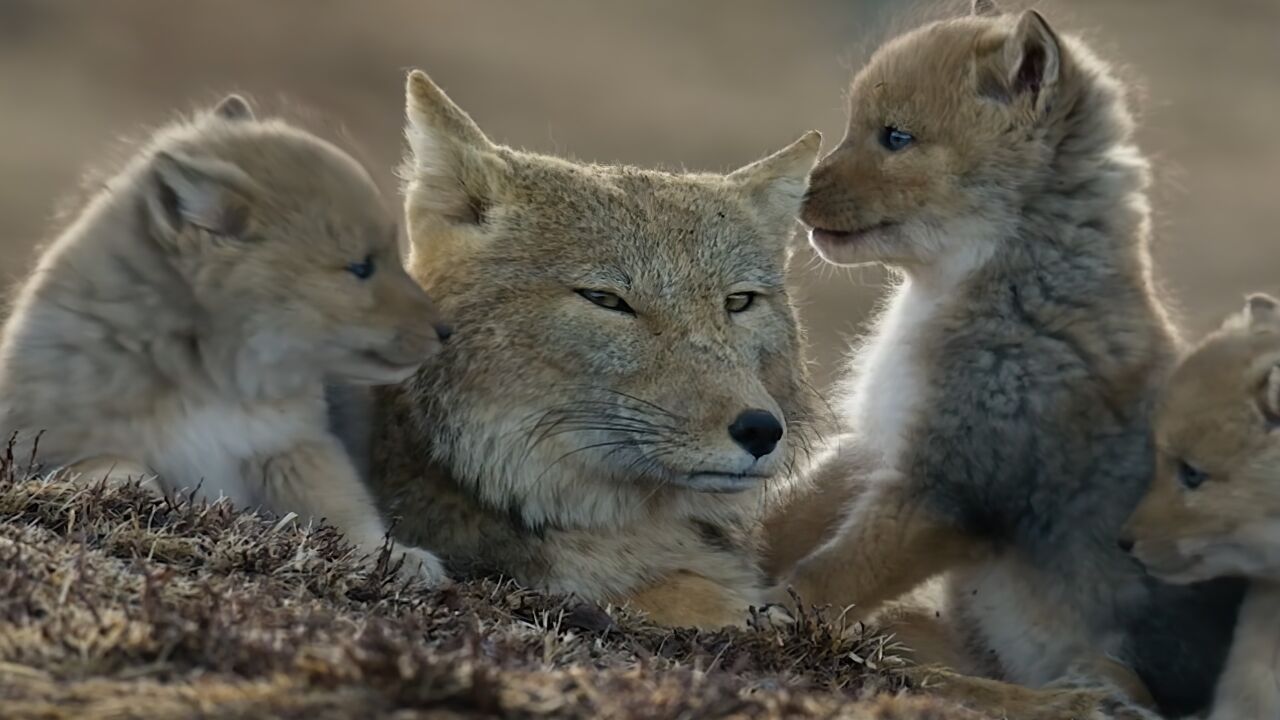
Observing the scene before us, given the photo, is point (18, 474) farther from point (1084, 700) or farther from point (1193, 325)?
point (1193, 325)

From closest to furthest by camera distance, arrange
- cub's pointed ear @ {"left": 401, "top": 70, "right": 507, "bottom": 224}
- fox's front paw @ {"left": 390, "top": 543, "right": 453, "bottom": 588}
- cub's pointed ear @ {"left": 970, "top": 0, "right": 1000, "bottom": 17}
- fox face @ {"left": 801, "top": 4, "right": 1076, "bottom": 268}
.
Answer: fox's front paw @ {"left": 390, "top": 543, "right": 453, "bottom": 588}, cub's pointed ear @ {"left": 401, "top": 70, "right": 507, "bottom": 224}, fox face @ {"left": 801, "top": 4, "right": 1076, "bottom": 268}, cub's pointed ear @ {"left": 970, "top": 0, "right": 1000, "bottom": 17}

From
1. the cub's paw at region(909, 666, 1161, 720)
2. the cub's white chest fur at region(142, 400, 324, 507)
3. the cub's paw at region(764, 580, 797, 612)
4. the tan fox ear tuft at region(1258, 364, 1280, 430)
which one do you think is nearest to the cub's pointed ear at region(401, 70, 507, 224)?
the cub's white chest fur at region(142, 400, 324, 507)

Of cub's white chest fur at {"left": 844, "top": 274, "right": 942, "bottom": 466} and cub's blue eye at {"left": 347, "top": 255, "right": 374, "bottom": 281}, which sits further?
cub's white chest fur at {"left": 844, "top": 274, "right": 942, "bottom": 466}

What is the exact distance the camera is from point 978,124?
208 inches

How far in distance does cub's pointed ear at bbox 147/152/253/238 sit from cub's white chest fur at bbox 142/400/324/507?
1.59 feet

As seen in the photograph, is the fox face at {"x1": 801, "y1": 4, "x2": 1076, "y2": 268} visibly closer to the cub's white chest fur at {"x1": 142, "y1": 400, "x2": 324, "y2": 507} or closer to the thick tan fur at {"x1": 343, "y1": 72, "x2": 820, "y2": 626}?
the thick tan fur at {"x1": 343, "y1": 72, "x2": 820, "y2": 626}

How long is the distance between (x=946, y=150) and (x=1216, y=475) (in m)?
1.48

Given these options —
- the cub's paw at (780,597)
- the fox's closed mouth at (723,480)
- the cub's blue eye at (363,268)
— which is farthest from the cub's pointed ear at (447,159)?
the cub's paw at (780,597)

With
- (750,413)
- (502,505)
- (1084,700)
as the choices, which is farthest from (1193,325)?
(502,505)

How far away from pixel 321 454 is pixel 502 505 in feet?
1.95

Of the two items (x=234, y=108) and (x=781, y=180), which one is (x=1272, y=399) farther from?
(x=234, y=108)

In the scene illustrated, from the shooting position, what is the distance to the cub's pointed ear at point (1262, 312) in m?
4.86

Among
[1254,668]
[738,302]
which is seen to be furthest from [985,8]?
[1254,668]

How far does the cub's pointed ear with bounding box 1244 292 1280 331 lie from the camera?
486 cm
